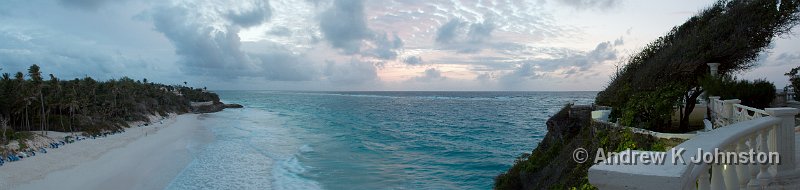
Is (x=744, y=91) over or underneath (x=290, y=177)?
over

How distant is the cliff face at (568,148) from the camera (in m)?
11.5

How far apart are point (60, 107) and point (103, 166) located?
30399 mm

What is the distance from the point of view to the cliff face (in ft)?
37.8

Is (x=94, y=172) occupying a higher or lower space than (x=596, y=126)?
lower

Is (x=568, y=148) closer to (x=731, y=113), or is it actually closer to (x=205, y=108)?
(x=731, y=113)

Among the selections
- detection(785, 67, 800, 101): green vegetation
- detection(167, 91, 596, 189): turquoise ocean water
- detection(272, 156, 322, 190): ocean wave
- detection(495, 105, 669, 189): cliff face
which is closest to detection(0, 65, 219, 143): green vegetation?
detection(167, 91, 596, 189): turquoise ocean water

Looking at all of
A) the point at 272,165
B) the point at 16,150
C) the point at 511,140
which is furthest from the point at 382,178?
the point at 16,150

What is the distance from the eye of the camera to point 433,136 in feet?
155

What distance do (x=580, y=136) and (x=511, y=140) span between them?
82.0 ft

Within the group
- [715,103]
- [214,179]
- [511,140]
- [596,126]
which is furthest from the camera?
[511,140]

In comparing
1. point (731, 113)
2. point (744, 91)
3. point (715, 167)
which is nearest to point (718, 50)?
point (744, 91)

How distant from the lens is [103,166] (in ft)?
95.7

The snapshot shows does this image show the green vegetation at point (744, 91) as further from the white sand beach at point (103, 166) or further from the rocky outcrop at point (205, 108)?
the rocky outcrop at point (205, 108)

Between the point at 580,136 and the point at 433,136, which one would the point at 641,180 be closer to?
the point at 580,136
